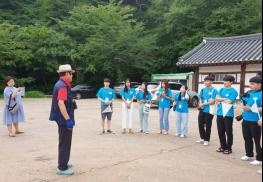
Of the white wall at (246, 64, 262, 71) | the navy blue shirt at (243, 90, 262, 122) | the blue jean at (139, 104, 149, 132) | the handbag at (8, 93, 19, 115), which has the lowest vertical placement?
the blue jean at (139, 104, 149, 132)

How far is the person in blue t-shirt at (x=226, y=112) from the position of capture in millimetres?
7535

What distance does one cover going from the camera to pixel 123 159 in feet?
22.5

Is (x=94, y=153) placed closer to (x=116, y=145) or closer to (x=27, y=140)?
(x=116, y=145)

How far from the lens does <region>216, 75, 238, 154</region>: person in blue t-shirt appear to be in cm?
754

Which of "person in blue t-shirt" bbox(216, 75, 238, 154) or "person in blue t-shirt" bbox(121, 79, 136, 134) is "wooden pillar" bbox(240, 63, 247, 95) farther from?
"person in blue t-shirt" bbox(216, 75, 238, 154)

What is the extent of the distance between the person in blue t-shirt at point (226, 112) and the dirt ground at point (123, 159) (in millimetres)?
311

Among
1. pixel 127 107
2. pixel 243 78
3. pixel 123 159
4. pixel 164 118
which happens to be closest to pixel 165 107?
pixel 164 118

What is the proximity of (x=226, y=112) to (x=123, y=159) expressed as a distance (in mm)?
2517

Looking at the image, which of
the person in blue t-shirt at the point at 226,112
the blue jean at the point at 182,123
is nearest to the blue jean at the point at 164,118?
the blue jean at the point at 182,123

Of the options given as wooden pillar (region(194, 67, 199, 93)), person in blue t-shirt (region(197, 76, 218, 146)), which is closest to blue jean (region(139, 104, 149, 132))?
person in blue t-shirt (region(197, 76, 218, 146))

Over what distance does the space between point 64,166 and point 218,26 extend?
26510 millimetres

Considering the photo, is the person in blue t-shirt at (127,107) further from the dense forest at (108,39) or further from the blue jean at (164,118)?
the dense forest at (108,39)

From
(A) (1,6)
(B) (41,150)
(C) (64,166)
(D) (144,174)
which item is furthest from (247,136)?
(A) (1,6)

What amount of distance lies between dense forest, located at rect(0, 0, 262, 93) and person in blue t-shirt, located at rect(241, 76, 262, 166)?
21857 mm
